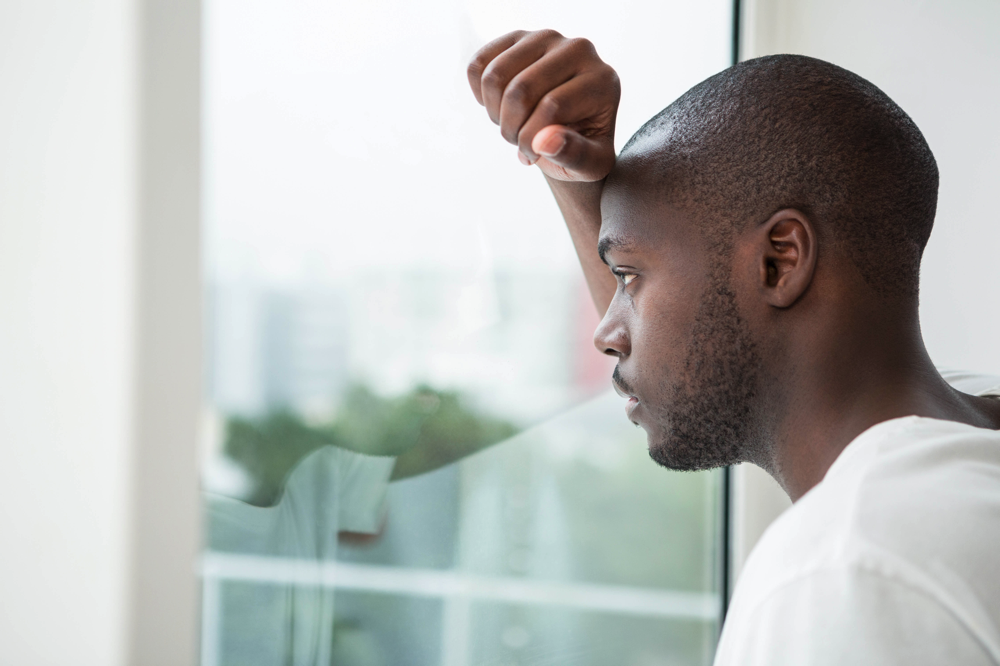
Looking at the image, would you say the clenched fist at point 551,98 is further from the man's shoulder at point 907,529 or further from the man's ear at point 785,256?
the man's shoulder at point 907,529

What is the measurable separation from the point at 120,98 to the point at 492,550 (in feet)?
2.81

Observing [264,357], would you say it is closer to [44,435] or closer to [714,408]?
[44,435]

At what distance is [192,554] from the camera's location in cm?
94

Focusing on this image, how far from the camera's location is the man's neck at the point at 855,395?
0.68 meters

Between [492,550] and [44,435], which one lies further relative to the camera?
[492,550]

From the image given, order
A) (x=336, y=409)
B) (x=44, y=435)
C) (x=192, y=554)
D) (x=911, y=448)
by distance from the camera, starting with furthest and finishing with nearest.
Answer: (x=336, y=409) → (x=192, y=554) → (x=44, y=435) → (x=911, y=448)

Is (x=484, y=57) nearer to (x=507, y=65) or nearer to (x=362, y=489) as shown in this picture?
(x=507, y=65)

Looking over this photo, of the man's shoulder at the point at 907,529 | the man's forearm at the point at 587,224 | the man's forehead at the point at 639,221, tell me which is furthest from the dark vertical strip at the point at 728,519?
the man's shoulder at the point at 907,529

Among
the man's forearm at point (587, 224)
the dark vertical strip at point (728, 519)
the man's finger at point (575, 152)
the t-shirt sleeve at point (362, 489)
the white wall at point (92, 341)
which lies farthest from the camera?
the dark vertical strip at point (728, 519)

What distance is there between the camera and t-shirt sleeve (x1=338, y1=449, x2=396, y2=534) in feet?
3.58

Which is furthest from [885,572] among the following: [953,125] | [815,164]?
[953,125]

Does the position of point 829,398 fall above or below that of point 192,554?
above

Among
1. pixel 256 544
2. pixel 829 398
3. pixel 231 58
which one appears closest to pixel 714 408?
pixel 829 398

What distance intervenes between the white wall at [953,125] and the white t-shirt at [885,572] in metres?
0.78
